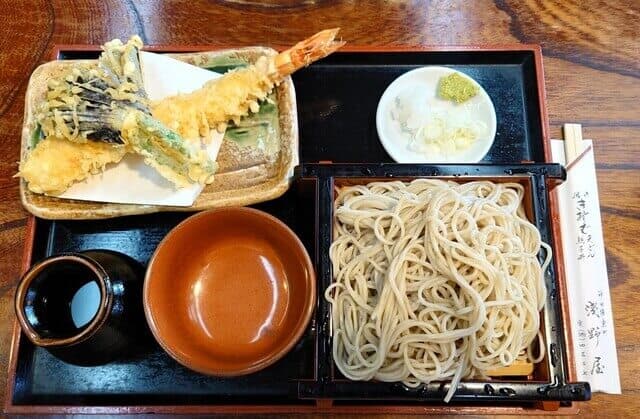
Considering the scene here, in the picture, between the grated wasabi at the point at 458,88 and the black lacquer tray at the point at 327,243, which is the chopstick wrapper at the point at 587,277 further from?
the grated wasabi at the point at 458,88

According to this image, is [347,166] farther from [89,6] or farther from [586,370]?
[89,6]

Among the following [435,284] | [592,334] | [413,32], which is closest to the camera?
[435,284]

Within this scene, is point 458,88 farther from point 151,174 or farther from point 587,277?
point 151,174

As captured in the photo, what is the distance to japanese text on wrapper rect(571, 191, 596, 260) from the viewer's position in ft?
6.05

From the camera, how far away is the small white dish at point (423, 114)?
6.44 feet

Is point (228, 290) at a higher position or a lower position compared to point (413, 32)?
lower

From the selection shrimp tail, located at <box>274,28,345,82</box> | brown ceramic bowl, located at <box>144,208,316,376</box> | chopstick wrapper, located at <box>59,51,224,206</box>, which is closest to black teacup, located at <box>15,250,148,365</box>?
brown ceramic bowl, located at <box>144,208,316,376</box>

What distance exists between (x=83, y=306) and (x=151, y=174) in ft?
1.59

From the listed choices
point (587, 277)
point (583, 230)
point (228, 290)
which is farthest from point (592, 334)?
point (228, 290)

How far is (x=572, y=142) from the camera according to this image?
200 centimetres

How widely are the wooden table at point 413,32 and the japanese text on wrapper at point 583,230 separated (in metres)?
0.19

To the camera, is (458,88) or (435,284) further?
(458,88)

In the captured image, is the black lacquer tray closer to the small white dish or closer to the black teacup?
the small white dish

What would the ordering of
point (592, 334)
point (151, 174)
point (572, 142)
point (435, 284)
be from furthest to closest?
point (572, 142) → point (151, 174) → point (592, 334) → point (435, 284)
